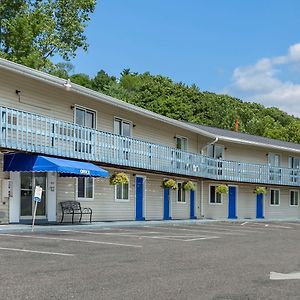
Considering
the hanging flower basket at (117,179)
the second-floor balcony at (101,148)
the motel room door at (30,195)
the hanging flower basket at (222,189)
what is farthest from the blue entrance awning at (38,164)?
the hanging flower basket at (222,189)

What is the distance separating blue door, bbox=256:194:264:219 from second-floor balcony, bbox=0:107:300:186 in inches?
121

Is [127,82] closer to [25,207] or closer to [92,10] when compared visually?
[92,10]

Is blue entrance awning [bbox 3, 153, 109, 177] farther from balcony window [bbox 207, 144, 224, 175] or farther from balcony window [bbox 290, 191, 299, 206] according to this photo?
balcony window [bbox 290, 191, 299, 206]

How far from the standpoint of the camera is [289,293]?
827cm

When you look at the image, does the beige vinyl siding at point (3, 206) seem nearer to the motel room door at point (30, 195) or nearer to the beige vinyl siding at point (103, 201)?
the motel room door at point (30, 195)

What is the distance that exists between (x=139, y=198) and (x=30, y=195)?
8.43 m

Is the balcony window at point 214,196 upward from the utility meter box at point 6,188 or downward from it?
downward

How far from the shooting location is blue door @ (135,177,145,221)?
1143 inches

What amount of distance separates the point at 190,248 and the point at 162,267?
12.8 feet

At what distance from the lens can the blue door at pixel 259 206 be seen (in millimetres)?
41188

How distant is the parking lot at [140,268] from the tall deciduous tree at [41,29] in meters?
25.2

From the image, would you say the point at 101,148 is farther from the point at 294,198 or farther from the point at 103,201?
the point at 294,198

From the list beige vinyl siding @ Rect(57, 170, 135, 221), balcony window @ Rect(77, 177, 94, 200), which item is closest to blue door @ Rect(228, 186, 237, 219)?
beige vinyl siding @ Rect(57, 170, 135, 221)

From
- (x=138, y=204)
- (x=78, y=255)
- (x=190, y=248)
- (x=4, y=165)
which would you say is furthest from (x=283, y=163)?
(x=78, y=255)
